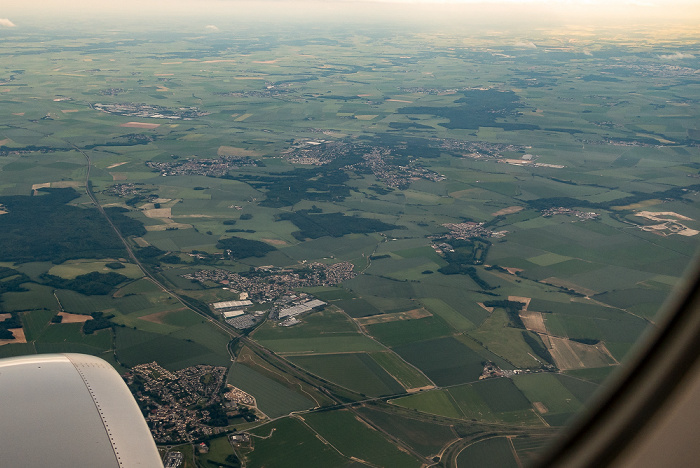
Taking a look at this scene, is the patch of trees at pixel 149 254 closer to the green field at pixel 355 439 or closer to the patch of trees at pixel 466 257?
the patch of trees at pixel 466 257

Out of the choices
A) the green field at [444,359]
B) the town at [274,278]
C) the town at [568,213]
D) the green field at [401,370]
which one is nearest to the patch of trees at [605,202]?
the town at [568,213]

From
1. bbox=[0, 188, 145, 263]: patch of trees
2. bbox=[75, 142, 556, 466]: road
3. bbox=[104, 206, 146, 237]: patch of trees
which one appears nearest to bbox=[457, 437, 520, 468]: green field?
bbox=[75, 142, 556, 466]: road

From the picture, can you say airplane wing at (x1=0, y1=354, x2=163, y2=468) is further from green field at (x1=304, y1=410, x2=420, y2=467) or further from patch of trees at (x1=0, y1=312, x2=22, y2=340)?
patch of trees at (x1=0, y1=312, x2=22, y2=340)

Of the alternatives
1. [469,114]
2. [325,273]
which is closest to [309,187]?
[325,273]

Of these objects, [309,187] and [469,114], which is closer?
[309,187]

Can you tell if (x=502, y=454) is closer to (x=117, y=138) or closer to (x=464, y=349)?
(x=464, y=349)

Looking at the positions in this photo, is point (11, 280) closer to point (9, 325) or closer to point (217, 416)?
point (9, 325)

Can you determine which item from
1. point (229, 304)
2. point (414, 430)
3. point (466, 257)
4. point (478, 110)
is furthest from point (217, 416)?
point (478, 110)
